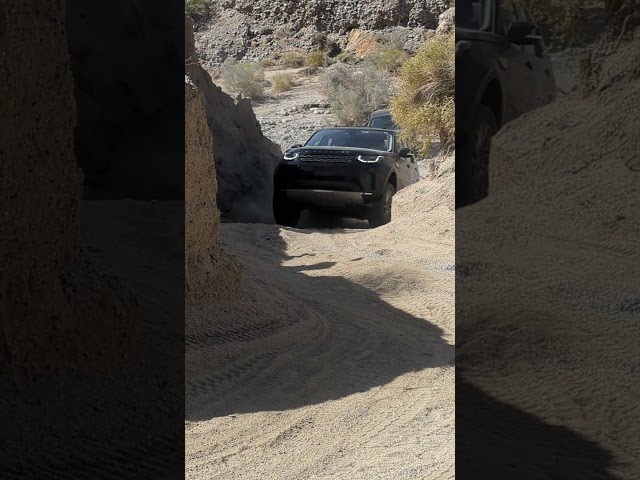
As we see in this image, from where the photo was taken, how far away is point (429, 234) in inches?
504

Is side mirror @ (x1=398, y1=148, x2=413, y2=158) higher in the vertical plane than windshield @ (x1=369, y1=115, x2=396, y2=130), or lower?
higher

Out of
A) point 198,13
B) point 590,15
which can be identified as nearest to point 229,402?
point 590,15

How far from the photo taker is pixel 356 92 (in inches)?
1068

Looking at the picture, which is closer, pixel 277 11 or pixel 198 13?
pixel 277 11

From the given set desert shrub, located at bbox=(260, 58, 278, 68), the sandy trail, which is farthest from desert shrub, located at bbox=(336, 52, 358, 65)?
the sandy trail

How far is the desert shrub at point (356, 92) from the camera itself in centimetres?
2647

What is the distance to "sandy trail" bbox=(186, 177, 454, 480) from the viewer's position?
15.4ft

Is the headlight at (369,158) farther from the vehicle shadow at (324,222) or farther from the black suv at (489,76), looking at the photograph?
the black suv at (489,76)

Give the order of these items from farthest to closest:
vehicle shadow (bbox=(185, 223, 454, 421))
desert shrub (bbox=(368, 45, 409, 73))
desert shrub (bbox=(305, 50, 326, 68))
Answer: desert shrub (bbox=(305, 50, 326, 68))
desert shrub (bbox=(368, 45, 409, 73))
vehicle shadow (bbox=(185, 223, 454, 421))

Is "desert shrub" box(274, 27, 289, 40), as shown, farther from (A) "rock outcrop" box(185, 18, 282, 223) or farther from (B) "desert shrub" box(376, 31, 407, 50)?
(A) "rock outcrop" box(185, 18, 282, 223)

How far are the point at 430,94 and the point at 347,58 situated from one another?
60.5ft
